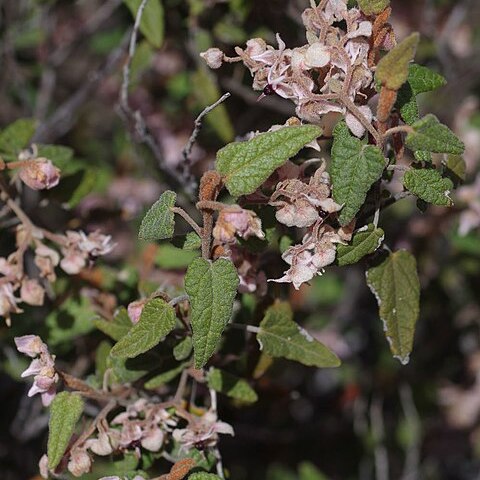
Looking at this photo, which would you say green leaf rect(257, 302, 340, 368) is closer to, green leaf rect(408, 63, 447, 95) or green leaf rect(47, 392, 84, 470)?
green leaf rect(47, 392, 84, 470)

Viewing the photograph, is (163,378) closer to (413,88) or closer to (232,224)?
(232,224)

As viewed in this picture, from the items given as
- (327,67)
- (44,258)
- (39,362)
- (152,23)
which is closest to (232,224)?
(327,67)

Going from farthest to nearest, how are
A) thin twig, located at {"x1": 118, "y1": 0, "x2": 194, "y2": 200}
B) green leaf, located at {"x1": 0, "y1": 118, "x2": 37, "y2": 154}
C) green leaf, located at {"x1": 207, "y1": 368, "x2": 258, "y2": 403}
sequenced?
thin twig, located at {"x1": 118, "y1": 0, "x2": 194, "y2": 200} → green leaf, located at {"x1": 0, "y1": 118, "x2": 37, "y2": 154} → green leaf, located at {"x1": 207, "y1": 368, "x2": 258, "y2": 403}

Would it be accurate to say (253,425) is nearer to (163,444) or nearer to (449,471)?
(449,471)

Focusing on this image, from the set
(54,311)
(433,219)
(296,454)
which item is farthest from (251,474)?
(54,311)

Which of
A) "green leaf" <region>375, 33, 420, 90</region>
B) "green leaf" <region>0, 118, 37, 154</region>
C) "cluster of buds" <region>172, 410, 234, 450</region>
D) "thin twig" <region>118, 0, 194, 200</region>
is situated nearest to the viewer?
"green leaf" <region>375, 33, 420, 90</region>

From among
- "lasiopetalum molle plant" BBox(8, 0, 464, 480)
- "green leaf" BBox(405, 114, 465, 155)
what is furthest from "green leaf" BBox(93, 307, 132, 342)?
"green leaf" BBox(405, 114, 465, 155)

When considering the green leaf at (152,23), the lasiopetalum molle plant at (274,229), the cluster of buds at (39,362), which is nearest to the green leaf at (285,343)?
the lasiopetalum molle plant at (274,229)
